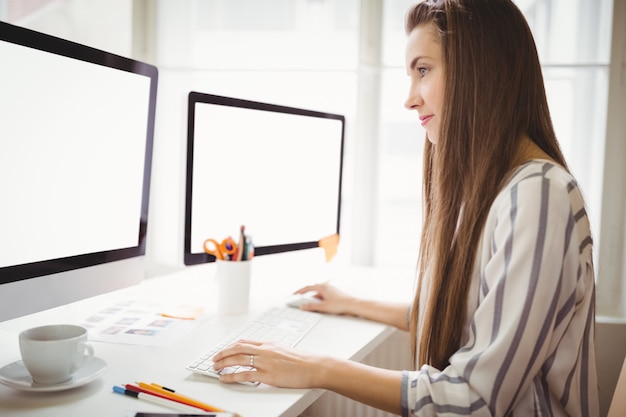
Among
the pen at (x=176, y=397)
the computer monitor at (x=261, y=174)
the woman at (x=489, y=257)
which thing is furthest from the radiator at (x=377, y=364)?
the pen at (x=176, y=397)

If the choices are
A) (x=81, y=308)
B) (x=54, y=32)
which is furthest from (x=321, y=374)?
(x=54, y=32)

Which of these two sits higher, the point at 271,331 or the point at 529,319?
the point at 529,319

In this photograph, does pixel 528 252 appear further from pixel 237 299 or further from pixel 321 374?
pixel 237 299

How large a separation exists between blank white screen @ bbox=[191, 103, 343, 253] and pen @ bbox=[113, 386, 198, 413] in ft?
1.61

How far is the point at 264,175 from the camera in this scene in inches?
53.9

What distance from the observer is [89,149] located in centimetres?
93

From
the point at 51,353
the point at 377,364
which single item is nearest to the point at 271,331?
the point at 51,353

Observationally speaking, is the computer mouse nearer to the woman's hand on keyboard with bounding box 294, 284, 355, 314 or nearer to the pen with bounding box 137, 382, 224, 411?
the woman's hand on keyboard with bounding box 294, 284, 355, 314

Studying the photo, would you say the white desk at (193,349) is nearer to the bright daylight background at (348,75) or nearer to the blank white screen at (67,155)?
the blank white screen at (67,155)

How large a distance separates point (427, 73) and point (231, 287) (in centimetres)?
59

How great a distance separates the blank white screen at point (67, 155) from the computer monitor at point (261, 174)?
0.18m

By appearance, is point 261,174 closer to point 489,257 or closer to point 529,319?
point 489,257

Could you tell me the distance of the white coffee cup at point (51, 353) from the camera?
735 mm

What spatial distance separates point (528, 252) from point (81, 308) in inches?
37.3
